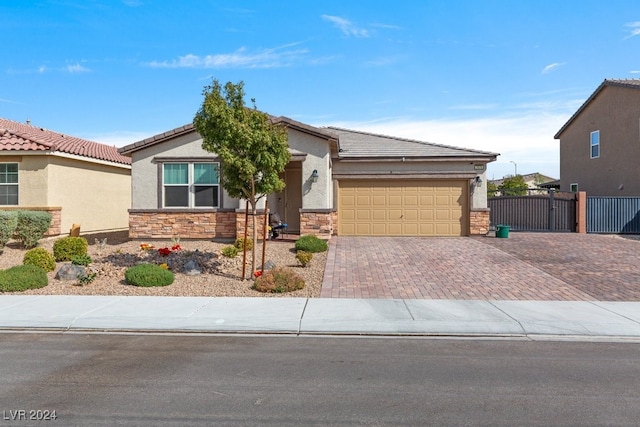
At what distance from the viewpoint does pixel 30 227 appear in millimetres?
15234

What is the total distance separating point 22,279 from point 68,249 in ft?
10.3

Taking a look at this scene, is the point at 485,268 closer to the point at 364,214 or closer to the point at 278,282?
the point at 278,282

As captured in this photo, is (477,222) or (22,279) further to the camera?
(477,222)

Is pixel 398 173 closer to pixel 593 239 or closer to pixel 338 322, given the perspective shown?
pixel 593 239

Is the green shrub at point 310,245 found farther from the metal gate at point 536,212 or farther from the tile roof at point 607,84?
the tile roof at point 607,84

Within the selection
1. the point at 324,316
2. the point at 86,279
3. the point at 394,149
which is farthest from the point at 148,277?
the point at 394,149

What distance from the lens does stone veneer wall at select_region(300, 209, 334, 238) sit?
17109 millimetres

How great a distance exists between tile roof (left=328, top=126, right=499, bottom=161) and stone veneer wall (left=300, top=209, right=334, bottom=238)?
3.50 meters

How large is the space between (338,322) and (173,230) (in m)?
11.0

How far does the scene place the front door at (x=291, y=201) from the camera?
19413 millimetres

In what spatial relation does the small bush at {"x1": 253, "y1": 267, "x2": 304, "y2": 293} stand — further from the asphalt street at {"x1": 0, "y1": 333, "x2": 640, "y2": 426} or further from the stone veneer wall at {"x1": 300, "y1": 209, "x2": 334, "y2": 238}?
the stone veneer wall at {"x1": 300, "y1": 209, "x2": 334, "y2": 238}

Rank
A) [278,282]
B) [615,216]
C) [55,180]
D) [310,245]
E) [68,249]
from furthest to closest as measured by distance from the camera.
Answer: [615,216]
[55,180]
[310,245]
[68,249]
[278,282]

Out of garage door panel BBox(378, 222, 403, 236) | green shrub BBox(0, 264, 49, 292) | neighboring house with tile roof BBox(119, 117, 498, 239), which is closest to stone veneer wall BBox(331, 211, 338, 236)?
neighboring house with tile roof BBox(119, 117, 498, 239)

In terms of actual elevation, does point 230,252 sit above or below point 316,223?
below
